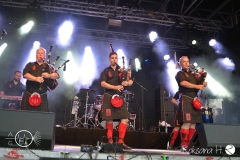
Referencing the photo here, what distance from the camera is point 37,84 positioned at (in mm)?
3918

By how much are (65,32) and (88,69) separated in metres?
1.91

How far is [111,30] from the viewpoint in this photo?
10.3 meters

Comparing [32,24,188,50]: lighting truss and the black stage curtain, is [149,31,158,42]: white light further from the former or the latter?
the black stage curtain

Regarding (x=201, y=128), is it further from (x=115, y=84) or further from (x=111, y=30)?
(x=111, y=30)

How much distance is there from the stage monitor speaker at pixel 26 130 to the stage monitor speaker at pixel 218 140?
170cm

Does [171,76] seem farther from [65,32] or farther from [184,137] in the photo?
[184,137]

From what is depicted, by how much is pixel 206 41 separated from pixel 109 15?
14.9 ft

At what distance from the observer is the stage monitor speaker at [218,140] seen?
2.56 metres

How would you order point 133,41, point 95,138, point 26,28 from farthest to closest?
point 133,41 < point 26,28 < point 95,138

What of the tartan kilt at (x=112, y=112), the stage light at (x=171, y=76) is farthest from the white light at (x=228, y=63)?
the tartan kilt at (x=112, y=112)

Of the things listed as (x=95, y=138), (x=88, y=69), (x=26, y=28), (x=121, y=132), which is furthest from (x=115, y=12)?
(x=121, y=132)

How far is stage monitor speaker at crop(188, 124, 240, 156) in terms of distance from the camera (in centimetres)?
256

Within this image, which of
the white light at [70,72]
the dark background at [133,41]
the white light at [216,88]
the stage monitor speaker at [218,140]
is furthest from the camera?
the white light at [70,72]

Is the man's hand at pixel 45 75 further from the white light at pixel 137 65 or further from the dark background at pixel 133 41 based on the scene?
the white light at pixel 137 65
